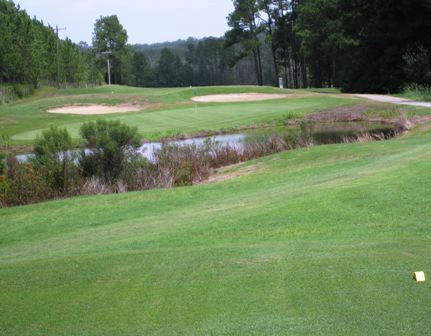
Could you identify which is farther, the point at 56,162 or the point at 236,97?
the point at 236,97

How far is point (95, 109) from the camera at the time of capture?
4669cm

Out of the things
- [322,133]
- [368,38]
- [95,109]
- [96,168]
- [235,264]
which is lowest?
[322,133]

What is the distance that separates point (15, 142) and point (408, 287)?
29447 mm

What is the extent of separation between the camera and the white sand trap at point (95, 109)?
148 ft

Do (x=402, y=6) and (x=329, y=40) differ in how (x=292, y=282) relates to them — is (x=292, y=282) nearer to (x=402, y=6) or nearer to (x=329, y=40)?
(x=402, y=6)

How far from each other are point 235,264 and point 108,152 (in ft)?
42.4

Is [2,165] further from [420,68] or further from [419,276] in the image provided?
[420,68]

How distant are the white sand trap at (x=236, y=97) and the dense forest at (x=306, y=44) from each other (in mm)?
10361

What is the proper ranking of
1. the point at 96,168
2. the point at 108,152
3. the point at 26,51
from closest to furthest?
1. the point at 96,168
2. the point at 108,152
3. the point at 26,51

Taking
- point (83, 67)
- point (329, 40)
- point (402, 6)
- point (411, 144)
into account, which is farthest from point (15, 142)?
point (83, 67)

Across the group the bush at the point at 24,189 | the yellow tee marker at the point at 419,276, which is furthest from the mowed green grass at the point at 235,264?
the bush at the point at 24,189

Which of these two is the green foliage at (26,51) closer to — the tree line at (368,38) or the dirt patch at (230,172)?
the tree line at (368,38)

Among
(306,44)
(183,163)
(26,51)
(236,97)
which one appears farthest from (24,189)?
(306,44)

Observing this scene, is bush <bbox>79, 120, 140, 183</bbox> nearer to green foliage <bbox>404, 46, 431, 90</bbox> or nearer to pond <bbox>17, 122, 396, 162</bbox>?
pond <bbox>17, 122, 396, 162</bbox>
